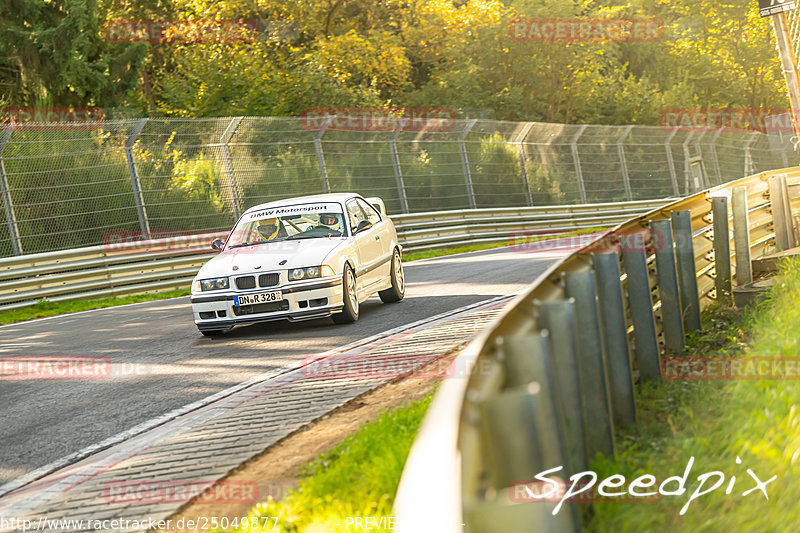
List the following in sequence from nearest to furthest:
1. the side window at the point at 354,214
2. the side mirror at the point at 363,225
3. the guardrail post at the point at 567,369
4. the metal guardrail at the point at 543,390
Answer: the metal guardrail at the point at 543,390, the guardrail post at the point at 567,369, the side mirror at the point at 363,225, the side window at the point at 354,214

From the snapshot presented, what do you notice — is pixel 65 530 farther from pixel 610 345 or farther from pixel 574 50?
pixel 574 50

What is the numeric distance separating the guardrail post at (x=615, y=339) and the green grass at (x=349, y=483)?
1.11 m

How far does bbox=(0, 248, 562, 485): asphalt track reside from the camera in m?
6.71

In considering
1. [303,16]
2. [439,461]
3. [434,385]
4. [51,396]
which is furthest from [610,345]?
[303,16]

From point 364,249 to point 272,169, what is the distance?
10.0 m

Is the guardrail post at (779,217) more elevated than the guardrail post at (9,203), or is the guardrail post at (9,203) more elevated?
the guardrail post at (9,203)

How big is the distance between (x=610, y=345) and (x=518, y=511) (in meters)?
2.42

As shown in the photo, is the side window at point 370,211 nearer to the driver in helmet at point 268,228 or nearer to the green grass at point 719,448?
the driver in helmet at point 268,228

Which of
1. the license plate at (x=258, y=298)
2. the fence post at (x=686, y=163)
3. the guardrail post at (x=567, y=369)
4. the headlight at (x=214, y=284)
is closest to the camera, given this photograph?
the guardrail post at (x=567, y=369)

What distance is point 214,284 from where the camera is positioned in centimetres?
1049

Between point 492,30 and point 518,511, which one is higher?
point 492,30

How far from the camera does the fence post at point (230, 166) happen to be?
20.1 meters

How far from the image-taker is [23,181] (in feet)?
55.6

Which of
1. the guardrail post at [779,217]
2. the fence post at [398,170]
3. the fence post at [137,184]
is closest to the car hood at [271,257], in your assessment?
the guardrail post at [779,217]
